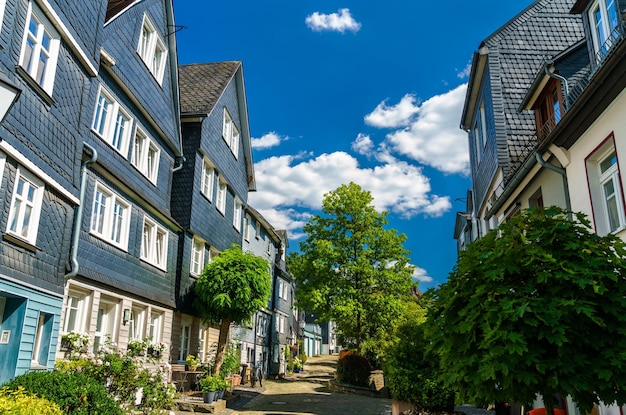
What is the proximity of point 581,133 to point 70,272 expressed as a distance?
10659 millimetres

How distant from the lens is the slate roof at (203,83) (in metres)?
20.7

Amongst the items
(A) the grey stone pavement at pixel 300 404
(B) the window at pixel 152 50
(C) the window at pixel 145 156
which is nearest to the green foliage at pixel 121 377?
(A) the grey stone pavement at pixel 300 404

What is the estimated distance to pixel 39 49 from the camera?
32.8 feet

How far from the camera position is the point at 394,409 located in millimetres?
12969

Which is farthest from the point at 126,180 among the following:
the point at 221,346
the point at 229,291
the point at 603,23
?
the point at 603,23

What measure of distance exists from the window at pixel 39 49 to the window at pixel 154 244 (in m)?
6.31

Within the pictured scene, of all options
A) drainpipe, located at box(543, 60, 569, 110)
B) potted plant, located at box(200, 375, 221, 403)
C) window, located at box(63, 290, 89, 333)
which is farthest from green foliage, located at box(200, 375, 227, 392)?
drainpipe, located at box(543, 60, 569, 110)

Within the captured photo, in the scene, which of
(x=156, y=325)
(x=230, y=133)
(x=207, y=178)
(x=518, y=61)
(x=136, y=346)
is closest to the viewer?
(x=136, y=346)

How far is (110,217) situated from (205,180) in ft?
24.2

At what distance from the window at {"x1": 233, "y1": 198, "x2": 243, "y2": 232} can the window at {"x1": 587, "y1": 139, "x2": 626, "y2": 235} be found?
58.1 ft

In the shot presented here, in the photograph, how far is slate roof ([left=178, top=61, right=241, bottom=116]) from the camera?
20.7 meters

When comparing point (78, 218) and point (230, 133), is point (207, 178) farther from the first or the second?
point (78, 218)

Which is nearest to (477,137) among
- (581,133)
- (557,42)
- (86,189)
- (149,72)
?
(557,42)

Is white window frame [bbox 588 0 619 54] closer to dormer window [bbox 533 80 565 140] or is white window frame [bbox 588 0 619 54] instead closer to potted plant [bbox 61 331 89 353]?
dormer window [bbox 533 80 565 140]
